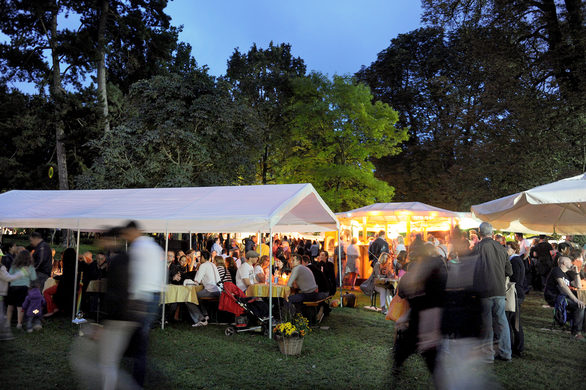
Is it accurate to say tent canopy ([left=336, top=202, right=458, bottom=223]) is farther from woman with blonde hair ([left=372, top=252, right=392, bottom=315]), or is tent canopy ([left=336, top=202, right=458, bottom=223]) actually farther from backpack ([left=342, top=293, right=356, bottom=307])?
backpack ([left=342, top=293, right=356, bottom=307])

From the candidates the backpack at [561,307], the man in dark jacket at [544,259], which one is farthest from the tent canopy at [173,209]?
the man in dark jacket at [544,259]

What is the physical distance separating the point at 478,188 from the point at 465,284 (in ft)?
52.4

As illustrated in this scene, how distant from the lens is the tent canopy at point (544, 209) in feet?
22.5

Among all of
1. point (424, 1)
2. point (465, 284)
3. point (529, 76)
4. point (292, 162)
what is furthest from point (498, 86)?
point (465, 284)

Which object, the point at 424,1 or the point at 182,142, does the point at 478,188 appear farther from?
the point at 182,142

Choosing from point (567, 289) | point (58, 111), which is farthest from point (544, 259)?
point (58, 111)

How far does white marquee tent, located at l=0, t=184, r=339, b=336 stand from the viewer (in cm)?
839

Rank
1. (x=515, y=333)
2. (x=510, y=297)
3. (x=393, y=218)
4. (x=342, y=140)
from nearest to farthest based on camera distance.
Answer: (x=510, y=297)
(x=515, y=333)
(x=393, y=218)
(x=342, y=140)

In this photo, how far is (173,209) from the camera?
924cm

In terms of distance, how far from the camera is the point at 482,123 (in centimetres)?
2167

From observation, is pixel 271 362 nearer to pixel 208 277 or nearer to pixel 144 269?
pixel 144 269

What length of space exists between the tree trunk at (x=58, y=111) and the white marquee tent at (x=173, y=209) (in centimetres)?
1315

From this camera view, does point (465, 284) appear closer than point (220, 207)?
Yes

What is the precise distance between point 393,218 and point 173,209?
32.0 feet
